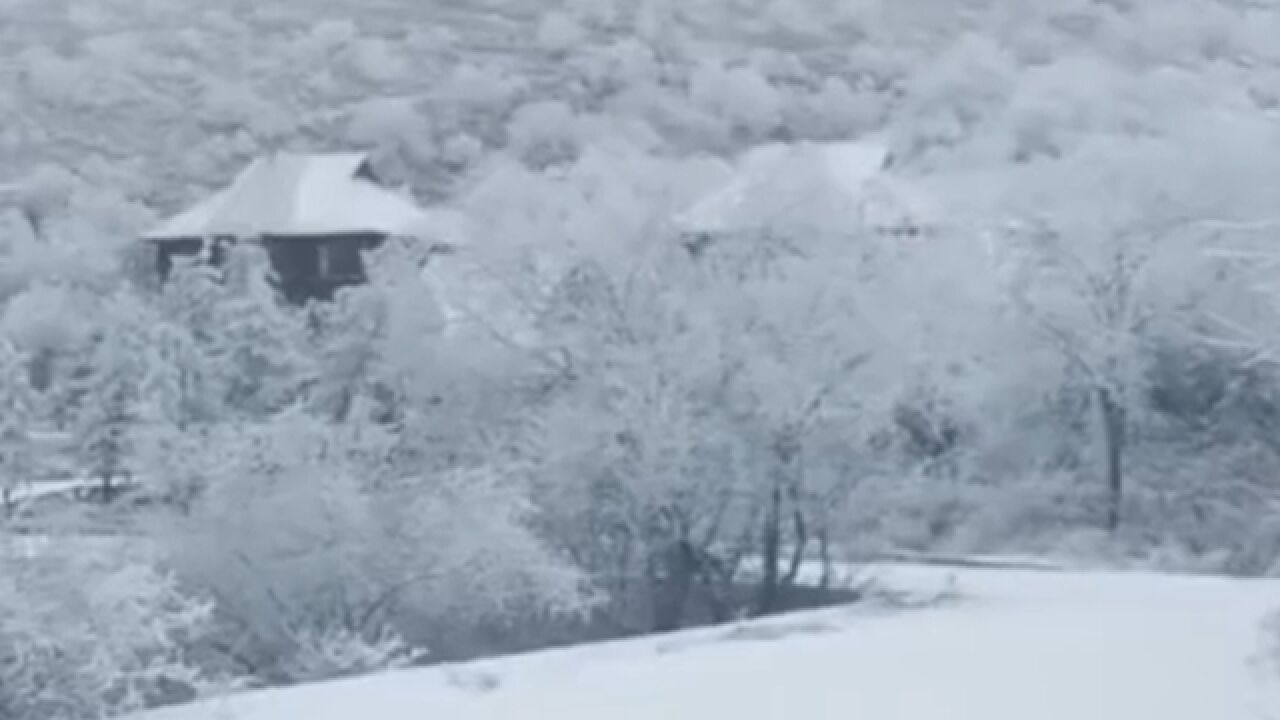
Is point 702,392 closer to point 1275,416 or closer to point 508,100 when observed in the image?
point 508,100

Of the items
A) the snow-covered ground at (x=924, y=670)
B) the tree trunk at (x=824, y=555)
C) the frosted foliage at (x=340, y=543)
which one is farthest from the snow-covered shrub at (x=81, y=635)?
the tree trunk at (x=824, y=555)

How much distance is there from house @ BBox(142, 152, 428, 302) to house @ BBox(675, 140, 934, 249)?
3.14 feet

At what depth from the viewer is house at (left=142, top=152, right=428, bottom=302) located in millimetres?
8453

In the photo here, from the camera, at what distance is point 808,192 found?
8.70 metres

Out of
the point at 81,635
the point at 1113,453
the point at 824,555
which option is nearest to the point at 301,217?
the point at 81,635

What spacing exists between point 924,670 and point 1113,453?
1.15 metres

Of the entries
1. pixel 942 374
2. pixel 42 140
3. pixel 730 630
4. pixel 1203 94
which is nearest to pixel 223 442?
pixel 42 140

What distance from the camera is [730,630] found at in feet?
28.0

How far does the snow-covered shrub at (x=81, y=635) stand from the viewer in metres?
7.76

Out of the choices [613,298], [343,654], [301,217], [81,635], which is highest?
[301,217]

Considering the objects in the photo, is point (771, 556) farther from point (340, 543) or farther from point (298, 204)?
point (298, 204)

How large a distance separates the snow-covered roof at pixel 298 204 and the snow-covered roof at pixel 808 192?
3.09 ft

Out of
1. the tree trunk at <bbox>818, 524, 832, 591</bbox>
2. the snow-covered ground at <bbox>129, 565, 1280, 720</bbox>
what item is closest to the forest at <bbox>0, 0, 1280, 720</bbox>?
the tree trunk at <bbox>818, 524, 832, 591</bbox>

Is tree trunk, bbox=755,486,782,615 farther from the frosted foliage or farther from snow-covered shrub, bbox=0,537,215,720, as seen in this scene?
snow-covered shrub, bbox=0,537,215,720
